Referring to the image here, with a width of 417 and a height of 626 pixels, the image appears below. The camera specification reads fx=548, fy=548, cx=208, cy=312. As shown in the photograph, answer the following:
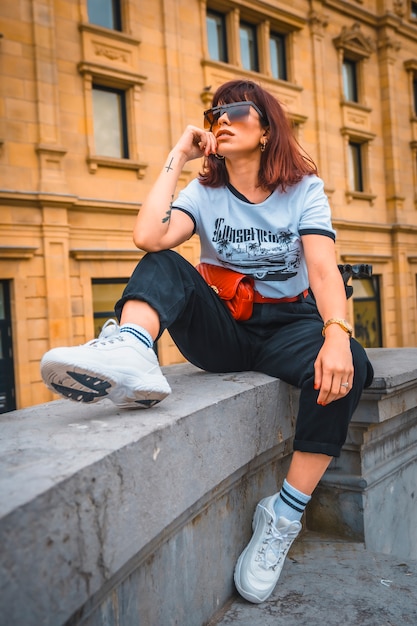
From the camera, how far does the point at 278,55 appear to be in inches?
576

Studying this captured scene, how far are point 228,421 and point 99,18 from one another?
11.8m

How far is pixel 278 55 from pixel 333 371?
14768mm

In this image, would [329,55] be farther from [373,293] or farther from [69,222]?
[69,222]

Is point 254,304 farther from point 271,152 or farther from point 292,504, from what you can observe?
point 292,504

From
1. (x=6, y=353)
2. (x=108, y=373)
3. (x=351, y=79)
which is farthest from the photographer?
(x=351, y=79)

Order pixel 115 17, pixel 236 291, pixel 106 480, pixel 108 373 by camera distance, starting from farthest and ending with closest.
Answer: pixel 115 17
pixel 236 291
pixel 108 373
pixel 106 480

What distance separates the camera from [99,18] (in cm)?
1133

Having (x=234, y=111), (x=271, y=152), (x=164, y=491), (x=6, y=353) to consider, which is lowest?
(x=6, y=353)

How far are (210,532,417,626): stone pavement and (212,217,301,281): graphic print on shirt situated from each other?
110cm

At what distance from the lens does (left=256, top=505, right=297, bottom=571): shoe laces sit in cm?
178

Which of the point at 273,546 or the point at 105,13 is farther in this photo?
the point at 105,13

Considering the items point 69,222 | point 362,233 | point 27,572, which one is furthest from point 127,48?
point 27,572

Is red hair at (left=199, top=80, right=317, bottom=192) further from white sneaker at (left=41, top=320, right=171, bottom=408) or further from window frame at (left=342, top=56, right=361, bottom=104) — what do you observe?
window frame at (left=342, top=56, right=361, bottom=104)

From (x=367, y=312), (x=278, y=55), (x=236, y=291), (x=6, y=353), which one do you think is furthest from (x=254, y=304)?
(x=367, y=312)
